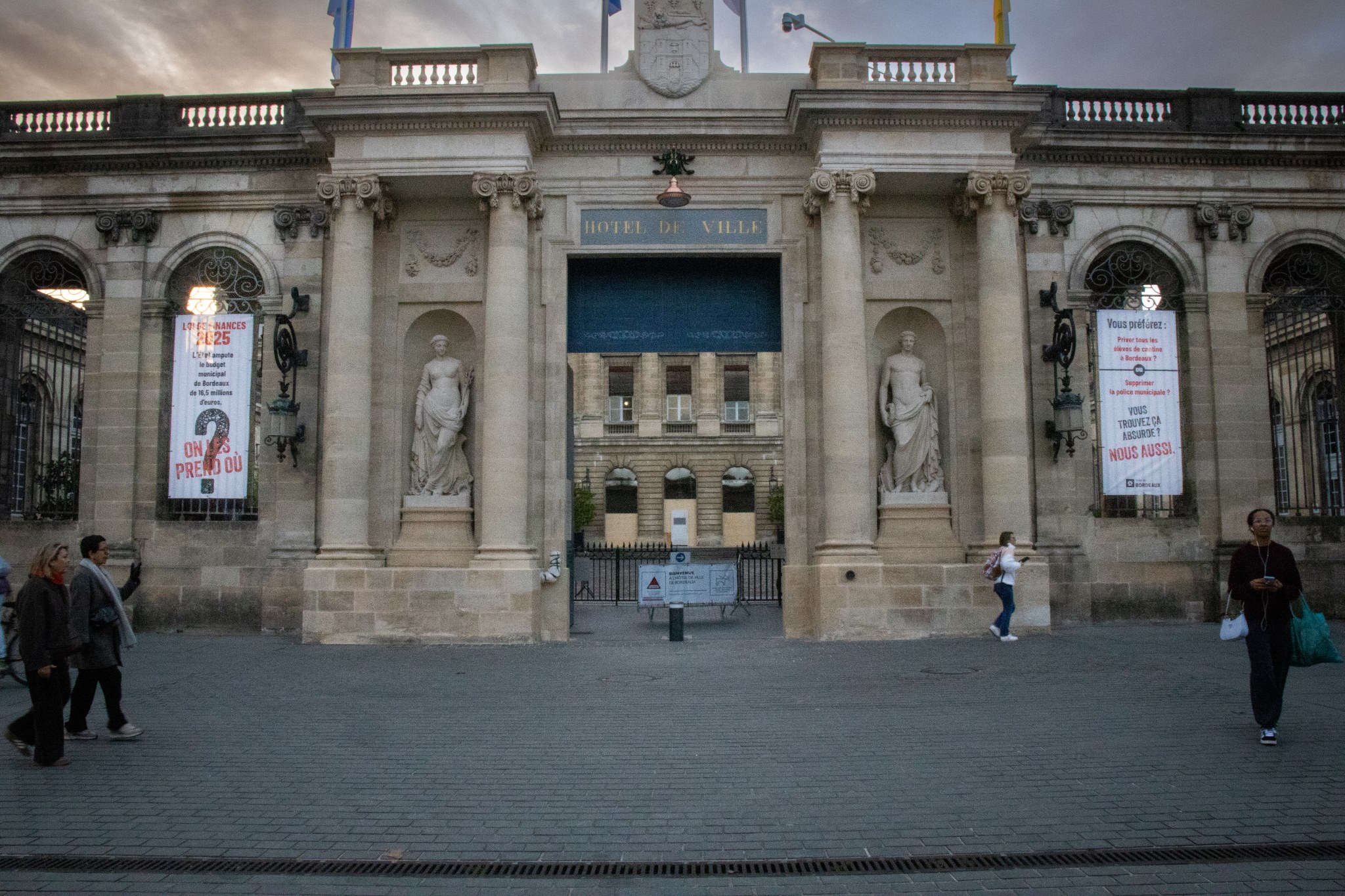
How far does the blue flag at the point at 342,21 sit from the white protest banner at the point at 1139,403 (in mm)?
15440

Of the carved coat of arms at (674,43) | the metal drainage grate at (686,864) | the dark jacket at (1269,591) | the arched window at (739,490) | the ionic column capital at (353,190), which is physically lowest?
the metal drainage grate at (686,864)

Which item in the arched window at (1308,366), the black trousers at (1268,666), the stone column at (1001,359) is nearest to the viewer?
the black trousers at (1268,666)

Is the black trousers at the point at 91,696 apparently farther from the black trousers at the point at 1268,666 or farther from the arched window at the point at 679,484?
the arched window at the point at 679,484

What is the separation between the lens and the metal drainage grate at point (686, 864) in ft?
17.6

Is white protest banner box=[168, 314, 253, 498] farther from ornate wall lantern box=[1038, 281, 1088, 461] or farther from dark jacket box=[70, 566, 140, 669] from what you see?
ornate wall lantern box=[1038, 281, 1088, 461]

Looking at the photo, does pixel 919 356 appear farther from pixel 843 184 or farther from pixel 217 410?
pixel 217 410

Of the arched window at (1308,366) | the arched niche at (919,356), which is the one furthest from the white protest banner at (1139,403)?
the arched niche at (919,356)

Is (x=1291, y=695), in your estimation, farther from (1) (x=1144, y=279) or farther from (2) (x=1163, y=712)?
(1) (x=1144, y=279)

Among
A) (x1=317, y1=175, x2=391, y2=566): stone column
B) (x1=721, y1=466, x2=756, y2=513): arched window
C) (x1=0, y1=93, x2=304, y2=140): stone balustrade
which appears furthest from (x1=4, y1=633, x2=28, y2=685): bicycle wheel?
(x1=721, y1=466, x2=756, y2=513): arched window

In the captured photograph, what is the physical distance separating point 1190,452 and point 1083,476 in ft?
6.93

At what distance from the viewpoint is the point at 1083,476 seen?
59.6 feet

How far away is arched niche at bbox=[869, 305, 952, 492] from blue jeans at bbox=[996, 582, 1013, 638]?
2.49 m

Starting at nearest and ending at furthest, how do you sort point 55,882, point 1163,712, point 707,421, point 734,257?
point 55,882
point 1163,712
point 734,257
point 707,421

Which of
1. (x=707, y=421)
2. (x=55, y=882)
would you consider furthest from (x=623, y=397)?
(x=55, y=882)
